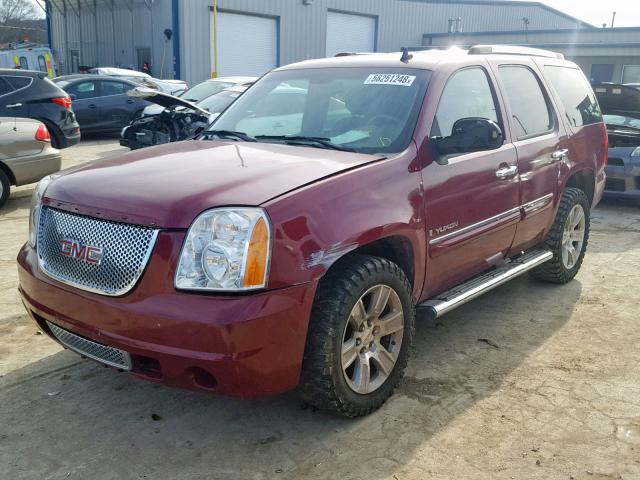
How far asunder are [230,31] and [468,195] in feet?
80.5

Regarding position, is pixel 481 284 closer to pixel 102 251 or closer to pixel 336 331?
pixel 336 331

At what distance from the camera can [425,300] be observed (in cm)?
365

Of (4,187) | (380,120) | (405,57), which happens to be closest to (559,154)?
(405,57)

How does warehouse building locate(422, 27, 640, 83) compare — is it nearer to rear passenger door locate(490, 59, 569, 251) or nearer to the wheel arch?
the wheel arch

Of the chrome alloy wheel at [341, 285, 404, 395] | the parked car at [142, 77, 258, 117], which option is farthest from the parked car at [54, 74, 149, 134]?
the chrome alloy wheel at [341, 285, 404, 395]

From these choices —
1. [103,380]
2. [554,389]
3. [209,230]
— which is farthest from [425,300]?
[103,380]

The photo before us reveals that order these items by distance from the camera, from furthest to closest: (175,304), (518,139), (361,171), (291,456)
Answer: (518,139) < (361,171) < (291,456) < (175,304)

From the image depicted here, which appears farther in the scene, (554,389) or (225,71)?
(225,71)

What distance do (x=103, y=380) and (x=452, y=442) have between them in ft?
6.30

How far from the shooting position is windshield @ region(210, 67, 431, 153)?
3543mm

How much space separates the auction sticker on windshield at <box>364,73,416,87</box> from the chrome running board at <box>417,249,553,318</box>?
1.25 meters

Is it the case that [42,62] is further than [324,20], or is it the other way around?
[324,20]

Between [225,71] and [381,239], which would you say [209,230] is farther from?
[225,71]

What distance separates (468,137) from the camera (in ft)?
11.3
